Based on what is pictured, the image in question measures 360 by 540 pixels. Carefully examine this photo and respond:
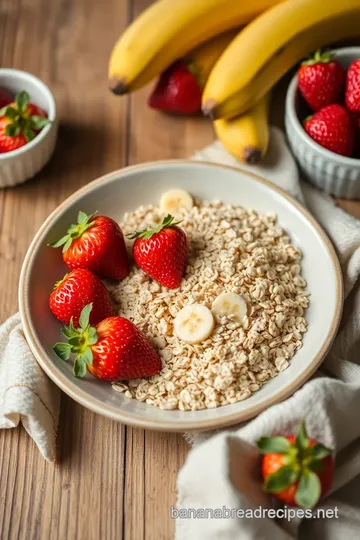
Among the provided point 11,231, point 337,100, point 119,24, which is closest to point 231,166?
point 337,100

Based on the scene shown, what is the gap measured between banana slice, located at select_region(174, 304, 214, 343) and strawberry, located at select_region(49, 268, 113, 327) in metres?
0.14

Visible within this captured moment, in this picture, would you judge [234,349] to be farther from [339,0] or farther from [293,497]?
[339,0]

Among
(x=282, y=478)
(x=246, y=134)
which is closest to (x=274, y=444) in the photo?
(x=282, y=478)

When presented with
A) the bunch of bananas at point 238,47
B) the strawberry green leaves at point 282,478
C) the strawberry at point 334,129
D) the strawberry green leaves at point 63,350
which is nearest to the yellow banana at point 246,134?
the bunch of bananas at point 238,47

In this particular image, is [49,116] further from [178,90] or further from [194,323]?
[194,323]

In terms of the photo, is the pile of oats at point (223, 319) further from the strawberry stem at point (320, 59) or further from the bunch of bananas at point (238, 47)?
the strawberry stem at point (320, 59)

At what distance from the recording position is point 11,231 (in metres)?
1.53

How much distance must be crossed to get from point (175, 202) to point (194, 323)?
34 centimetres

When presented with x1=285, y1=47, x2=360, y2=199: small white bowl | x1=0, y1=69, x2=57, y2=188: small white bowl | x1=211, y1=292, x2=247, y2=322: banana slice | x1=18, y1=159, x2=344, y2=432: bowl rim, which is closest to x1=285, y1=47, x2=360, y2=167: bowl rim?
x1=285, y1=47, x2=360, y2=199: small white bowl

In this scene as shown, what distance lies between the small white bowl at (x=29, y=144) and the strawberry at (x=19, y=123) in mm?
21

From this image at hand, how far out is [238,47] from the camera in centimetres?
151

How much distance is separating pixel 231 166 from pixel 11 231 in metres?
0.51

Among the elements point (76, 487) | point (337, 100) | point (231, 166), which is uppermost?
point (337, 100)

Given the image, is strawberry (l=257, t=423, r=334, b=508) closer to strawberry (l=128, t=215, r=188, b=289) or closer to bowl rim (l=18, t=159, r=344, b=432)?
bowl rim (l=18, t=159, r=344, b=432)
